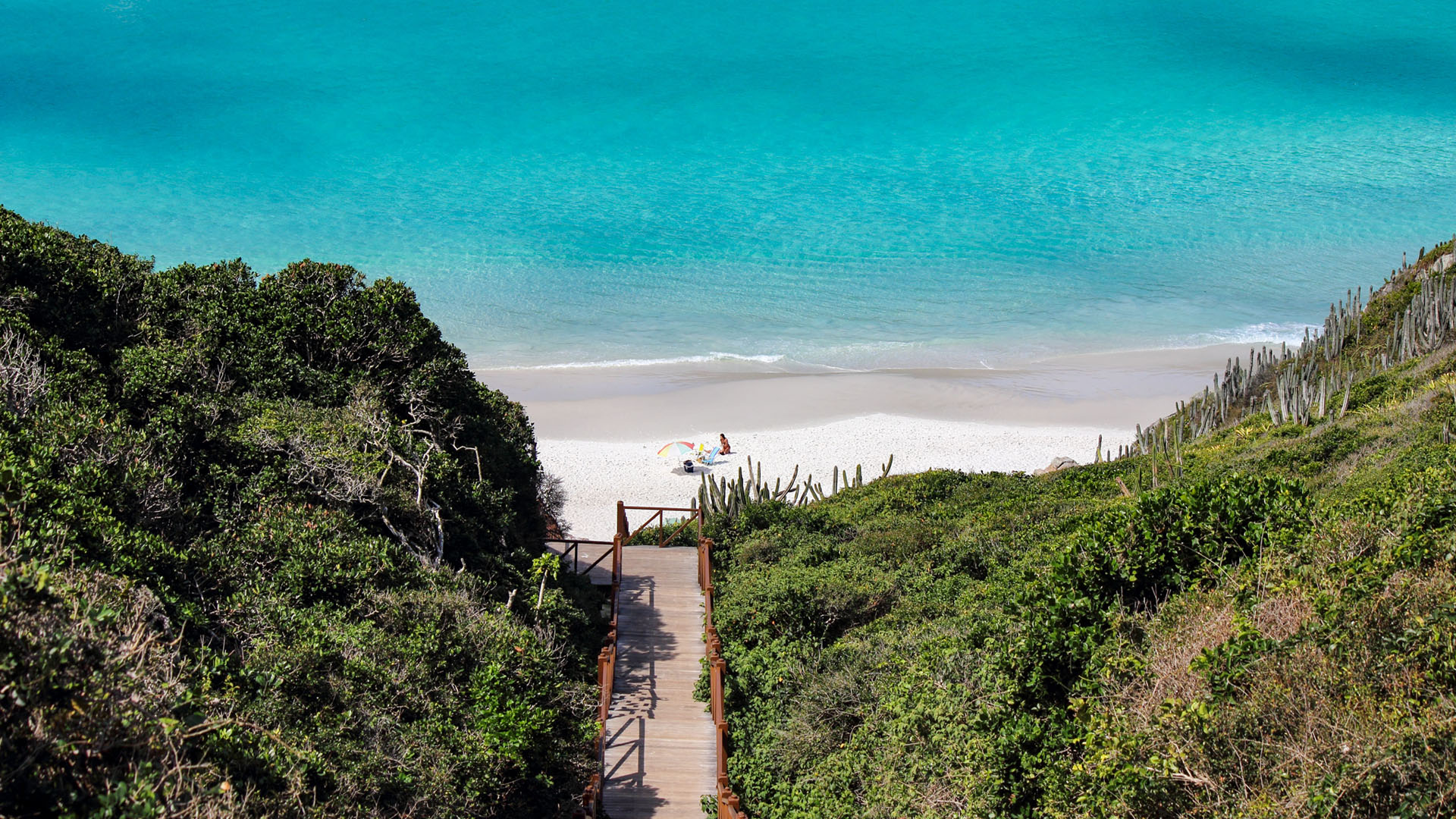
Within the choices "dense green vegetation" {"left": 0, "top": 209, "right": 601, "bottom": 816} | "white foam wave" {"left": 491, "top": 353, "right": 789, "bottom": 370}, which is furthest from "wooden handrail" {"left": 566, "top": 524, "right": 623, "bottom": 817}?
"white foam wave" {"left": 491, "top": 353, "right": 789, "bottom": 370}

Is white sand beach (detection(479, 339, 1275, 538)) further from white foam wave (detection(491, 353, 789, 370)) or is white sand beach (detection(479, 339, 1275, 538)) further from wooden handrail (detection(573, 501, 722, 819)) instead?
wooden handrail (detection(573, 501, 722, 819))

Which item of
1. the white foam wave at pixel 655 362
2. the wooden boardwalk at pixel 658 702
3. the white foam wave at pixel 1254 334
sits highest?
the white foam wave at pixel 1254 334

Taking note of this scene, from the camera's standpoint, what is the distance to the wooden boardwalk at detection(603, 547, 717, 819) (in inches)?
480

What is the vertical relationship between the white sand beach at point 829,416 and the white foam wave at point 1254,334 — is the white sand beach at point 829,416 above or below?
below

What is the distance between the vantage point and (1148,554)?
975 centimetres

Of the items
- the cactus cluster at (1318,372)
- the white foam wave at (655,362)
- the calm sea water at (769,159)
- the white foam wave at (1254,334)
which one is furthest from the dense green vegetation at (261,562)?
the white foam wave at (1254,334)

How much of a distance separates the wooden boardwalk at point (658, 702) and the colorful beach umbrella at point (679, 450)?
34.2 feet

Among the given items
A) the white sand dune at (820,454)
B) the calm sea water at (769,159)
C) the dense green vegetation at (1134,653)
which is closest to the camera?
the dense green vegetation at (1134,653)

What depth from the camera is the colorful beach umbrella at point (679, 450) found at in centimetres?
2808

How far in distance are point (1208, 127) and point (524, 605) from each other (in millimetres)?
74046

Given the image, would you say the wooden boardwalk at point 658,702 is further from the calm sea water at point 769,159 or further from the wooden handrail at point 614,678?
the calm sea water at point 769,159

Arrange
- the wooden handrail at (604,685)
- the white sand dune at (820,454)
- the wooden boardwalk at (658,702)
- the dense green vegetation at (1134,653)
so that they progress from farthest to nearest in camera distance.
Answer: the white sand dune at (820,454)
the wooden boardwalk at (658,702)
the wooden handrail at (604,685)
the dense green vegetation at (1134,653)

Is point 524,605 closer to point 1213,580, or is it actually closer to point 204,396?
point 204,396

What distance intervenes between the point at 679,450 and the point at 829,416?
6.39 metres
